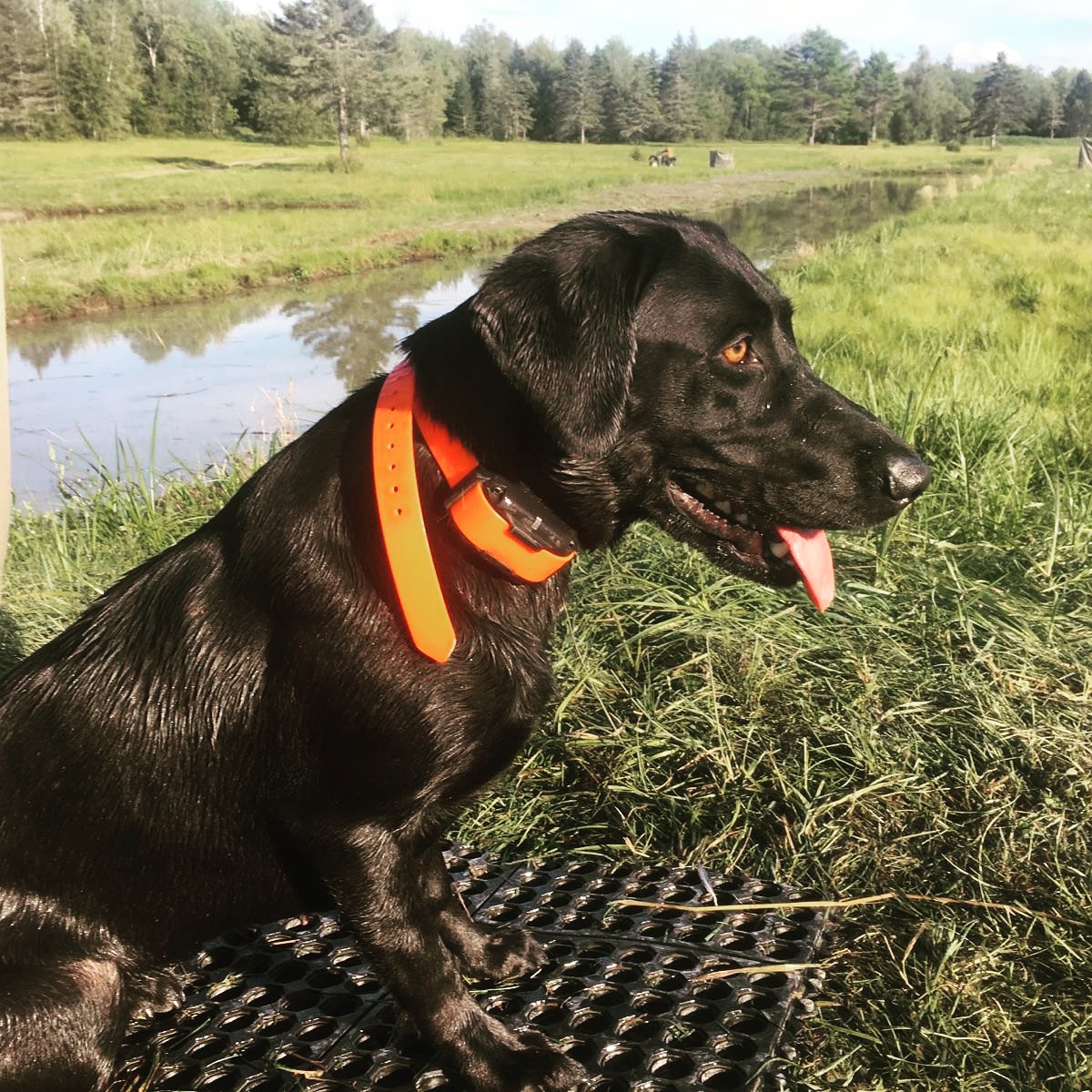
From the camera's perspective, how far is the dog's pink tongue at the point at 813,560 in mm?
2316

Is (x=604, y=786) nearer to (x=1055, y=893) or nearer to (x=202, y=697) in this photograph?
(x=1055, y=893)

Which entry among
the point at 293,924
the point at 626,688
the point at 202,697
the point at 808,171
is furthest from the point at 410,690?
the point at 808,171

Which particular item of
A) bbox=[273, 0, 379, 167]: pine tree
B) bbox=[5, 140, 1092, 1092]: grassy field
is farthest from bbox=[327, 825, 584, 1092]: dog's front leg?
bbox=[273, 0, 379, 167]: pine tree

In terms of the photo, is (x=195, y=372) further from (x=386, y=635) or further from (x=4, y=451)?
(x=386, y=635)

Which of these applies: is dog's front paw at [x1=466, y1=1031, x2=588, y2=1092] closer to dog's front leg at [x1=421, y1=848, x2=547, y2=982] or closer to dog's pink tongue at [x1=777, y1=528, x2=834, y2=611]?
dog's front leg at [x1=421, y1=848, x2=547, y2=982]

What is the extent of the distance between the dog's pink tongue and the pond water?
237 cm

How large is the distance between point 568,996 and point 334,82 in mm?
23143

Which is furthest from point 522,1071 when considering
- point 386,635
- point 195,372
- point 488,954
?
point 195,372

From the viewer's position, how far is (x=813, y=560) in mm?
2379

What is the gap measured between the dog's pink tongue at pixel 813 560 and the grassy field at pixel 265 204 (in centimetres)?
1186

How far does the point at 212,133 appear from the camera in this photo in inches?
938

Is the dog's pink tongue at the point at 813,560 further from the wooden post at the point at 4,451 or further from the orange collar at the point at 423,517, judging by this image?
the wooden post at the point at 4,451

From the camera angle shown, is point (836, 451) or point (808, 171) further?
point (808, 171)

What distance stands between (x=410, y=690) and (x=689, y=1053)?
40.9 inches
